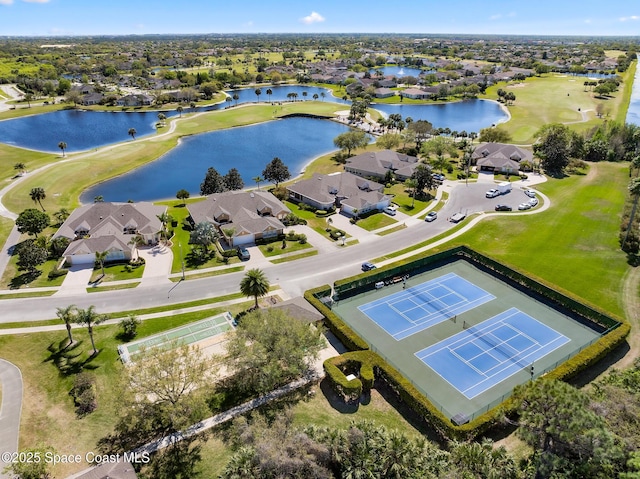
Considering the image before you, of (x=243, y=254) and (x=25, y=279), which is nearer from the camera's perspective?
(x=25, y=279)

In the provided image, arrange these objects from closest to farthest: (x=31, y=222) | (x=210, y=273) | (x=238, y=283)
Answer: (x=238, y=283) < (x=210, y=273) < (x=31, y=222)

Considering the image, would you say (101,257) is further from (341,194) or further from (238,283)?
(341,194)

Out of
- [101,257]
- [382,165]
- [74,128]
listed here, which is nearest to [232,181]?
[101,257]

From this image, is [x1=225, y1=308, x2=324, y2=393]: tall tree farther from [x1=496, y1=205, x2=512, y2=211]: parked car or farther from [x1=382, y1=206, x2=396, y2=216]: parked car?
[x1=496, y1=205, x2=512, y2=211]: parked car

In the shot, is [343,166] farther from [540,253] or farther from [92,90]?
[92,90]

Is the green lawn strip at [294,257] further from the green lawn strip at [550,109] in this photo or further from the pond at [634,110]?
the pond at [634,110]

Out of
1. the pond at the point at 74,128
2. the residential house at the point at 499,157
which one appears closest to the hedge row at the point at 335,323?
the residential house at the point at 499,157
